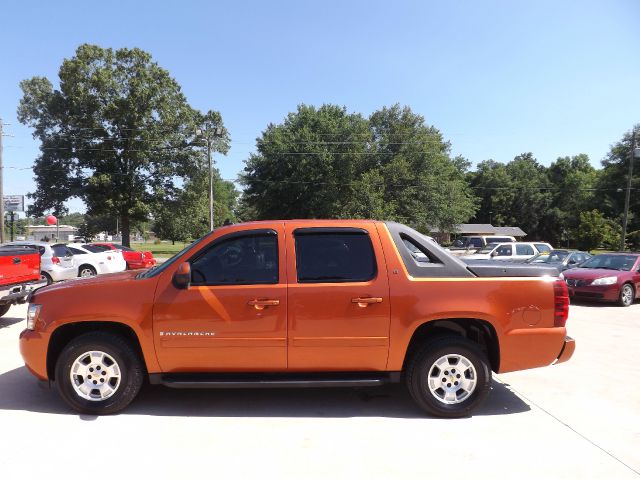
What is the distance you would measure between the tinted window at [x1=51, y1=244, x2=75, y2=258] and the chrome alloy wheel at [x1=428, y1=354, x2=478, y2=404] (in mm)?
13868

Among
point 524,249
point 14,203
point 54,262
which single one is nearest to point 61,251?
point 54,262

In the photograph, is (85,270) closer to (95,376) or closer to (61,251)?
(61,251)

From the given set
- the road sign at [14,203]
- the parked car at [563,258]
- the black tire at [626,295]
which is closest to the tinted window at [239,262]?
the black tire at [626,295]

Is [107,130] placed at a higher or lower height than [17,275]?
higher

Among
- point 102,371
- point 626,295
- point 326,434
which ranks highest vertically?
point 102,371

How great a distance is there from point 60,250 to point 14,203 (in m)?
22.6

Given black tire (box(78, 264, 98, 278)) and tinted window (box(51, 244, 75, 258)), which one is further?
black tire (box(78, 264, 98, 278))

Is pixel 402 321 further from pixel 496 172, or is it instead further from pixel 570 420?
pixel 496 172

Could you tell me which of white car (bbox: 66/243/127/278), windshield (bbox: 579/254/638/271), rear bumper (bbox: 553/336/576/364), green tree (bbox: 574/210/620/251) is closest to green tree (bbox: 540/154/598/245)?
green tree (bbox: 574/210/620/251)

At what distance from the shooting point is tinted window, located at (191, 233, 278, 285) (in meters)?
4.14

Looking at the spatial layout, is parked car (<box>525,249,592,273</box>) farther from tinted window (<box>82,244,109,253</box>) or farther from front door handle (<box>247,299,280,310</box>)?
tinted window (<box>82,244,109,253</box>)

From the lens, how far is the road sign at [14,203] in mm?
32213

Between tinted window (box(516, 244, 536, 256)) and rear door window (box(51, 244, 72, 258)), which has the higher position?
rear door window (box(51, 244, 72, 258))

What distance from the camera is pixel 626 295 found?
37.0 ft
